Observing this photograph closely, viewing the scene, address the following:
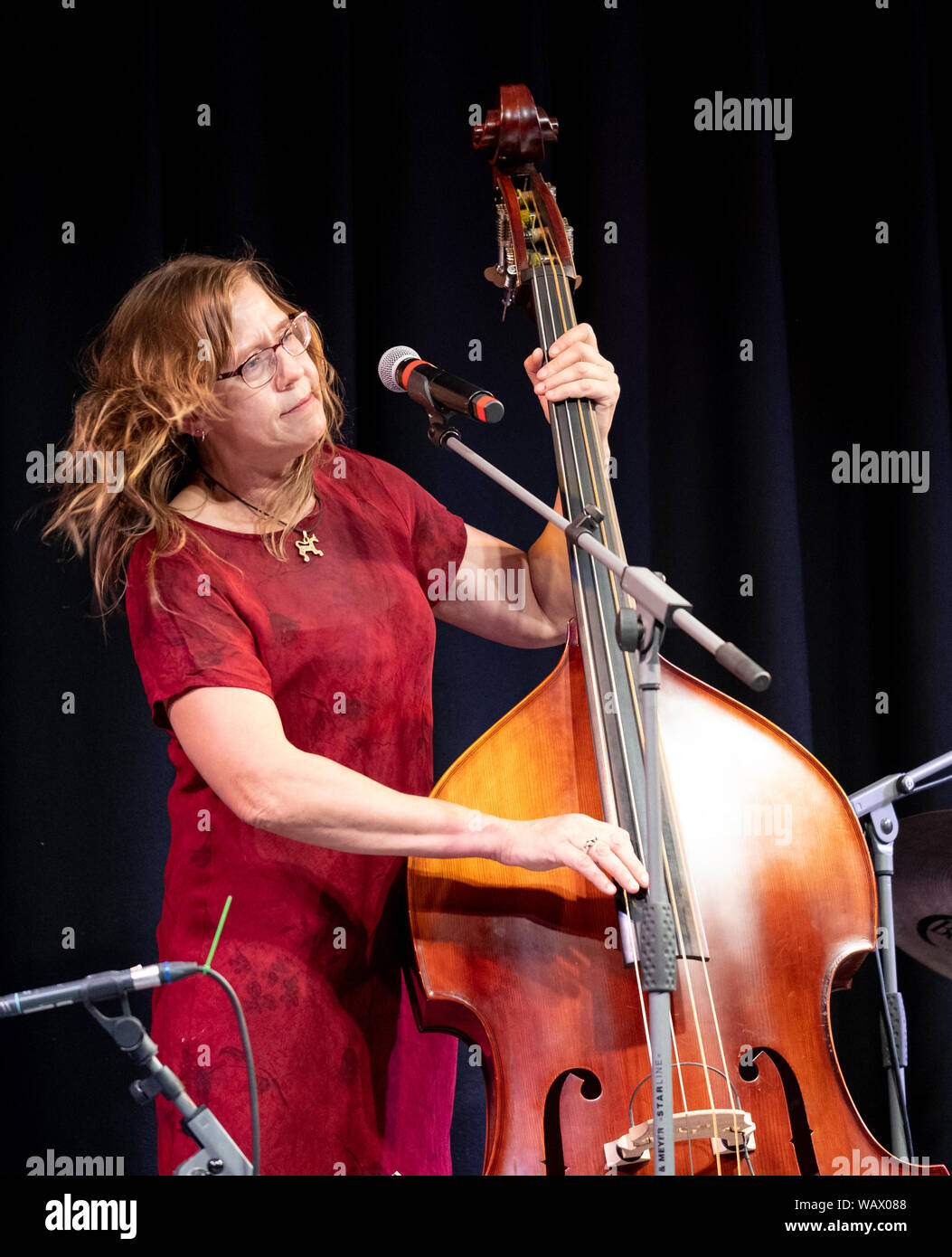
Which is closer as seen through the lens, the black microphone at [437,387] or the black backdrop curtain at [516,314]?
the black microphone at [437,387]

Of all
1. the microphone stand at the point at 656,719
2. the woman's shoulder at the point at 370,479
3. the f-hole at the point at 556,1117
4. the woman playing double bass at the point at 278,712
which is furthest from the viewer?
the woman's shoulder at the point at 370,479

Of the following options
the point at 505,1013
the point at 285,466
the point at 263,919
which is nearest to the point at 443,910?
the point at 505,1013

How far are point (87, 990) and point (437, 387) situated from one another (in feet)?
2.33

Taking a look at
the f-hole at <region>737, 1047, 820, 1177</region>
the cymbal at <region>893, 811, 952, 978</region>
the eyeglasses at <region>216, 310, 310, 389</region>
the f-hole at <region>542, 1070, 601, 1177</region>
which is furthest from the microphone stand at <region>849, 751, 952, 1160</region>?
the eyeglasses at <region>216, 310, 310, 389</region>

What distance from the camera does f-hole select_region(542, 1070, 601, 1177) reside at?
120cm

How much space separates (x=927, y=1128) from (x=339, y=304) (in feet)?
5.79

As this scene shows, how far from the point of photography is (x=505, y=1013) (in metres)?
1.28

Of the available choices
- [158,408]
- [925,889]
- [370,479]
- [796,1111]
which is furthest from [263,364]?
[925,889]

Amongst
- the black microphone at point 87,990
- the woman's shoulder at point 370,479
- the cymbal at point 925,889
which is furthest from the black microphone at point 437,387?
the cymbal at point 925,889

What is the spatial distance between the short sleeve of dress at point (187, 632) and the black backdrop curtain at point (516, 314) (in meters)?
0.66

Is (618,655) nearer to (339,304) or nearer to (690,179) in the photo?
(339,304)

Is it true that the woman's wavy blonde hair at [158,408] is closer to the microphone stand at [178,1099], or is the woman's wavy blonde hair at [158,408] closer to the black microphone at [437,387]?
the black microphone at [437,387]

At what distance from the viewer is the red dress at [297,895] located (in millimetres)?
1384
